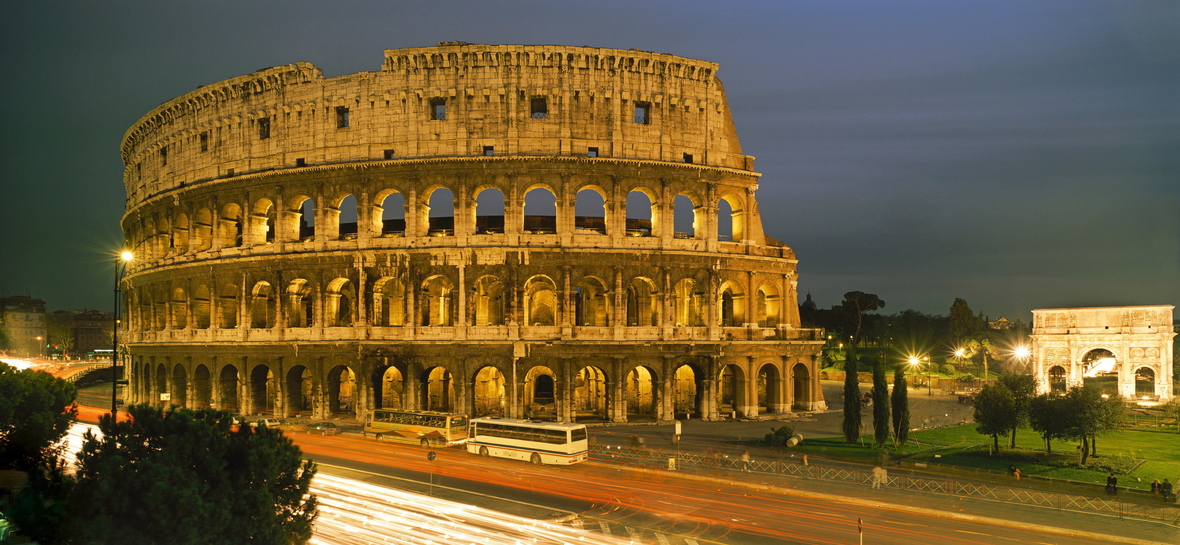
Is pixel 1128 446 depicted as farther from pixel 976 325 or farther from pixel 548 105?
pixel 976 325

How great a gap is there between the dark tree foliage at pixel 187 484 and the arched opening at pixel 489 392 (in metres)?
28.0

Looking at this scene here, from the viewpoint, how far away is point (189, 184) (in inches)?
1842

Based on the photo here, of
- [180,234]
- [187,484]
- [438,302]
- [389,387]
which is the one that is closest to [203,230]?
[180,234]

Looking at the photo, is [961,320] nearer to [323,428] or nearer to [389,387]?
[389,387]

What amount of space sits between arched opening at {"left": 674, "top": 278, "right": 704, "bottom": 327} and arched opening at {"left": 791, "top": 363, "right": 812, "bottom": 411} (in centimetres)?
658

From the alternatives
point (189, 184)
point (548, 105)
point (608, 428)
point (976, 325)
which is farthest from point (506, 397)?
point (976, 325)

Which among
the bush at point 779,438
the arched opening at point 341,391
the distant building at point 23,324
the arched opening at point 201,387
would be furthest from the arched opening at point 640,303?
the distant building at point 23,324

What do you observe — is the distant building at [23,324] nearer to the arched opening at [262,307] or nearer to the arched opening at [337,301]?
the arched opening at [262,307]

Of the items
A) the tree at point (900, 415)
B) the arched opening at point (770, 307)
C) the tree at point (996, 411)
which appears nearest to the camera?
the tree at point (996, 411)

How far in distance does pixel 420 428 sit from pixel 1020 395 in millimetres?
27691

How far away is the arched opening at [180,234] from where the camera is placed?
48.4 metres

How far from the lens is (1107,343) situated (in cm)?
5872

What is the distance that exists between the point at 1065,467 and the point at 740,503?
15517 millimetres

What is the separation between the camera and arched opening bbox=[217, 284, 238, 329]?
148 feet
